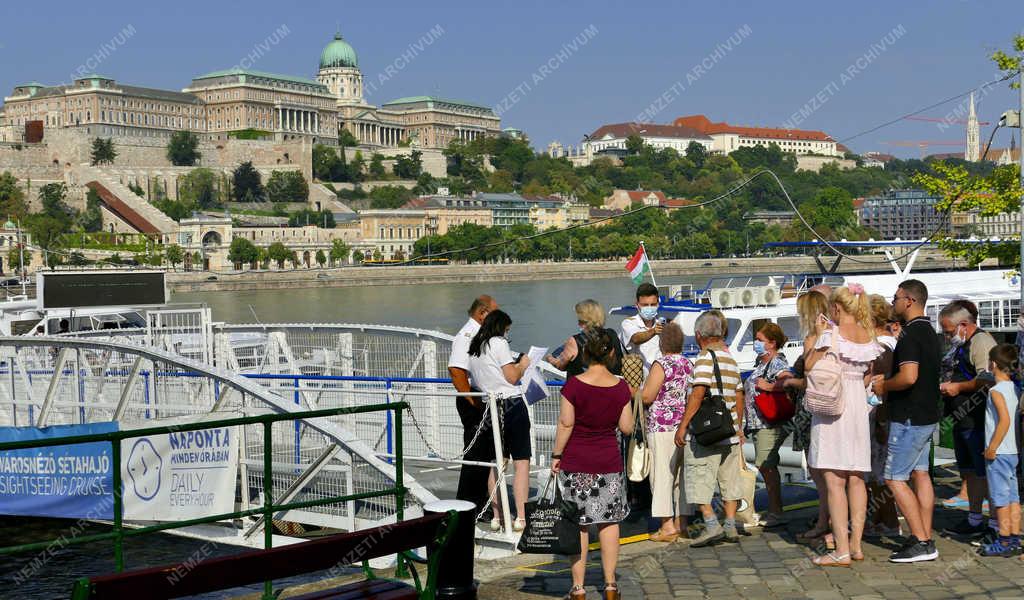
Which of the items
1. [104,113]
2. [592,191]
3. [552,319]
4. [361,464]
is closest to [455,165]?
[592,191]

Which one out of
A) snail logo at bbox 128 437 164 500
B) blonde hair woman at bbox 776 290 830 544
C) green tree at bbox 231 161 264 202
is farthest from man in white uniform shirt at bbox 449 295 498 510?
green tree at bbox 231 161 264 202

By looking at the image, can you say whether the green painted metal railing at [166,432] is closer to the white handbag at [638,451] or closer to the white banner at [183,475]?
the white handbag at [638,451]

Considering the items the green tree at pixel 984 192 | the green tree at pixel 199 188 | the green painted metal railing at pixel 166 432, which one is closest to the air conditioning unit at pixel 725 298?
the green tree at pixel 984 192

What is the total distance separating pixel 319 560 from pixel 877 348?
3085mm

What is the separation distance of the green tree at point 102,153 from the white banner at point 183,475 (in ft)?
385

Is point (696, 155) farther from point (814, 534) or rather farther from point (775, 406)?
point (814, 534)

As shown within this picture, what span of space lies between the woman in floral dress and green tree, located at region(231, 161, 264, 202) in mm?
122361

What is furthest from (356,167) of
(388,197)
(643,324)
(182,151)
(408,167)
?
(643,324)

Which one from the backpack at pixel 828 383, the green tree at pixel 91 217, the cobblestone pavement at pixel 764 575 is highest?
the green tree at pixel 91 217

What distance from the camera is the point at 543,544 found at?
547 centimetres

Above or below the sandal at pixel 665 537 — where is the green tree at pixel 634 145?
above

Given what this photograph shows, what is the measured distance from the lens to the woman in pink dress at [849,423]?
19.5 feet

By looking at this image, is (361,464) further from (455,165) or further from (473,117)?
(473,117)

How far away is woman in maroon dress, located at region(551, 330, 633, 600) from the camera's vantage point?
5363 mm
